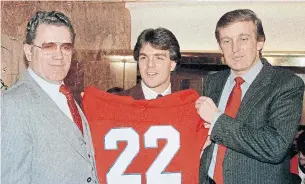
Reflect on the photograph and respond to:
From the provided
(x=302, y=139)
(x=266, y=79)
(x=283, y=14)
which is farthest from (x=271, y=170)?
(x=283, y=14)

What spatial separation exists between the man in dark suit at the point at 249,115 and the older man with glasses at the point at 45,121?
1.82 feet

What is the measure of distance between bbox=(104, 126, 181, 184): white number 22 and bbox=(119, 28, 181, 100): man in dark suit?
0.74 feet

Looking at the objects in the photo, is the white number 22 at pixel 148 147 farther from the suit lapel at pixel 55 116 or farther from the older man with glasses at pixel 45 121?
the suit lapel at pixel 55 116

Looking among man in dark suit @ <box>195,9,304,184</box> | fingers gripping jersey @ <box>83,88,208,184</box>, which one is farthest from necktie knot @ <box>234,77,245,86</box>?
fingers gripping jersey @ <box>83,88,208,184</box>

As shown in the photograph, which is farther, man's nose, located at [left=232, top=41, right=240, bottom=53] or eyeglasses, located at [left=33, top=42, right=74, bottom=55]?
man's nose, located at [left=232, top=41, right=240, bottom=53]

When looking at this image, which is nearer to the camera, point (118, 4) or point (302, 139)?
point (302, 139)

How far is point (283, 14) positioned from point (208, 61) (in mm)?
1030

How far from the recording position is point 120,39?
4.95 m

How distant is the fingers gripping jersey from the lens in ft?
6.01

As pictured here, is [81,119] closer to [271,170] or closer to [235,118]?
[235,118]

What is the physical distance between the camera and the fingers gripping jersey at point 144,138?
1832 mm

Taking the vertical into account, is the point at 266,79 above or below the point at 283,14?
below

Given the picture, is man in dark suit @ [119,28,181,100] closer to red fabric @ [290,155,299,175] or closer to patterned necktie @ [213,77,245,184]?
patterned necktie @ [213,77,245,184]

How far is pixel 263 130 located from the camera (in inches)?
65.7
